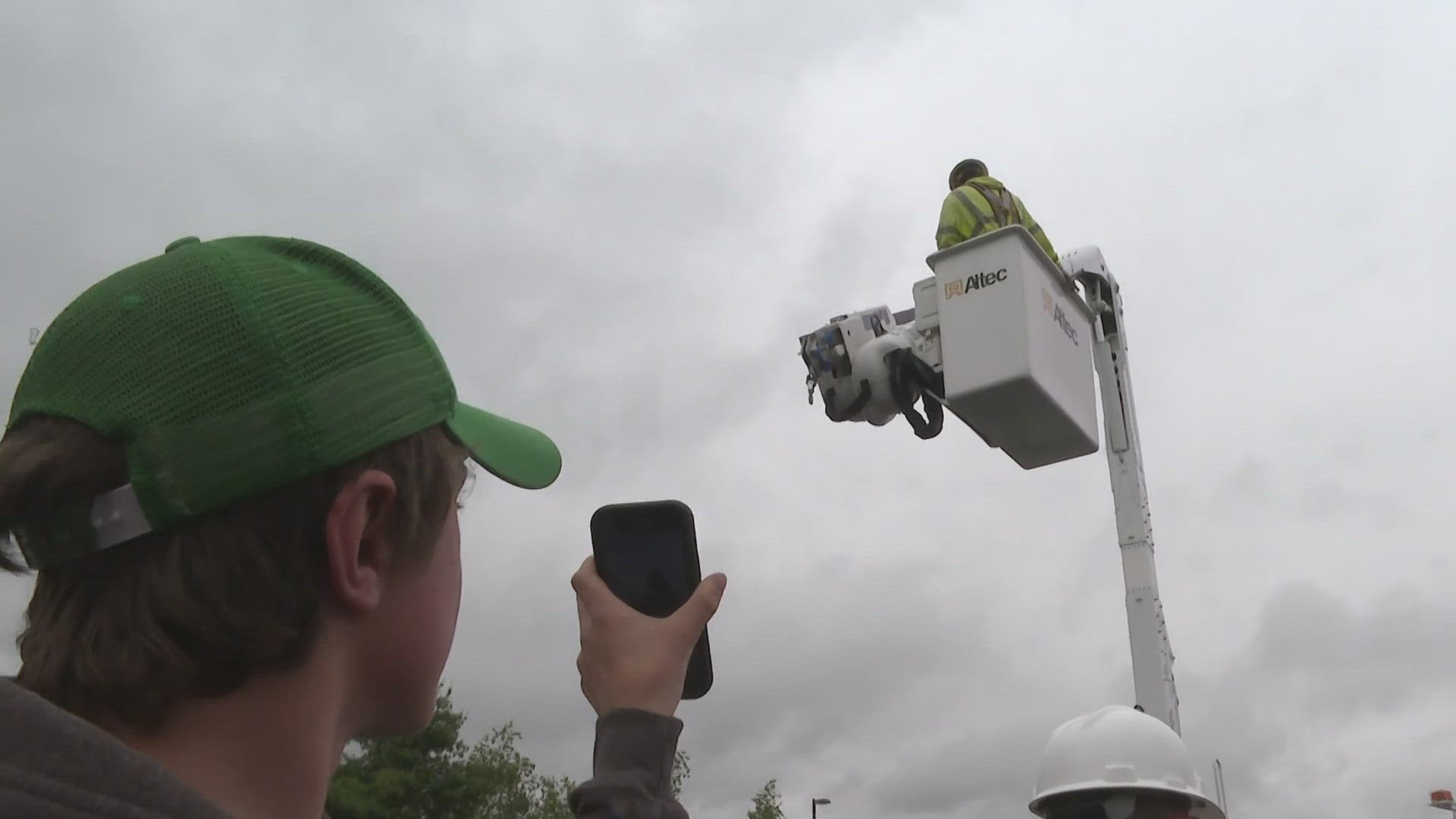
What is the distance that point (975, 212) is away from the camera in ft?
20.0

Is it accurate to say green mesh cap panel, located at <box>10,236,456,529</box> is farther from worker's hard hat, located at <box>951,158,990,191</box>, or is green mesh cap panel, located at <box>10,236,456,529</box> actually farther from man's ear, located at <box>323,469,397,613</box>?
worker's hard hat, located at <box>951,158,990,191</box>

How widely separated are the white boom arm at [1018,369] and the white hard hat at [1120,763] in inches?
46.2

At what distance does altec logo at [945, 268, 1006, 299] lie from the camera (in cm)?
568

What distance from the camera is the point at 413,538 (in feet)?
5.33

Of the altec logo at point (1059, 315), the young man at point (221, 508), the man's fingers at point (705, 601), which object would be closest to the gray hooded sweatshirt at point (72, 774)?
the young man at point (221, 508)

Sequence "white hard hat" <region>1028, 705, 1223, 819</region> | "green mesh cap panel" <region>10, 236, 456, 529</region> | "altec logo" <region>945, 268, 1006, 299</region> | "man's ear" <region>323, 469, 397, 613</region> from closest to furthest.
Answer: "green mesh cap panel" <region>10, 236, 456, 529</region> → "man's ear" <region>323, 469, 397, 613</region> → "white hard hat" <region>1028, 705, 1223, 819</region> → "altec logo" <region>945, 268, 1006, 299</region>

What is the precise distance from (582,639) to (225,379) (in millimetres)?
687

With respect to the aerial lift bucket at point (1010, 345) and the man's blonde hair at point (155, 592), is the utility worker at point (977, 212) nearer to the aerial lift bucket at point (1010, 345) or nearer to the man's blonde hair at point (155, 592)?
the aerial lift bucket at point (1010, 345)

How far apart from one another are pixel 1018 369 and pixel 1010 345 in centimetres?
14

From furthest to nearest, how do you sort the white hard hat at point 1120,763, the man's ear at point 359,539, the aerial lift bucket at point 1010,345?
the aerial lift bucket at point 1010,345, the white hard hat at point 1120,763, the man's ear at point 359,539

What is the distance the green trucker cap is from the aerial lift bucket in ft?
14.1

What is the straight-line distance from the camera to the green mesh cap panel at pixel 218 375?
1395 mm

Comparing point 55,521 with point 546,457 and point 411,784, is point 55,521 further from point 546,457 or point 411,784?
point 411,784

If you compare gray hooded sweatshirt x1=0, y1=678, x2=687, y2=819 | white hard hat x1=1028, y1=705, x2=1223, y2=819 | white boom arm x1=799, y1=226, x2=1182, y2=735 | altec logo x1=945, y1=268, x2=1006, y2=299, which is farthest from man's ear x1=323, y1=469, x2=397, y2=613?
altec logo x1=945, y1=268, x2=1006, y2=299
